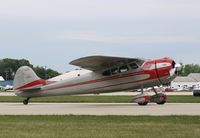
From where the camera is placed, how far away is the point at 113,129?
1270 cm

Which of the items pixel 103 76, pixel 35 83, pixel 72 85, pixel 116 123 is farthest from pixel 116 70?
pixel 116 123

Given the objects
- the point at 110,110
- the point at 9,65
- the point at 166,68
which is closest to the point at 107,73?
the point at 166,68

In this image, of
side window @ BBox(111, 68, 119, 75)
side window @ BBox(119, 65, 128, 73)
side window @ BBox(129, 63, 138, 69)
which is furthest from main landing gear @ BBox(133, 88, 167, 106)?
side window @ BBox(111, 68, 119, 75)

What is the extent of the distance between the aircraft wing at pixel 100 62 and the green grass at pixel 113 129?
11.1 metres

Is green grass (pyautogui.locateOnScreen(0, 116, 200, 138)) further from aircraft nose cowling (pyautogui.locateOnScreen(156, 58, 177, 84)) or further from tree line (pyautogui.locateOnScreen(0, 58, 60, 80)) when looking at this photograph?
tree line (pyautogui.locateOnScreen(0, 58, 60, 80))

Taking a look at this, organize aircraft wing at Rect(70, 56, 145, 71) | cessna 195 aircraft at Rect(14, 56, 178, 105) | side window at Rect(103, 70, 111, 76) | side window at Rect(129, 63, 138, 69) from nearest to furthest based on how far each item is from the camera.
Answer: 1. cessna 195 aircraft at Rect(14, 56, 178, 105)
2. aircraft wing at Rect(70, 56, 145, 71)
3. side window at Rect(129, 63, 138, 69)
4. side window at Rect(103, 70, 111, 76)

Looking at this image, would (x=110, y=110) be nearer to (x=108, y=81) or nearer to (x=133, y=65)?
(x=133, y=65)

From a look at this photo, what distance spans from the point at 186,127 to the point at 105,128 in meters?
2.21

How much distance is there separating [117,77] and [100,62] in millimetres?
1324

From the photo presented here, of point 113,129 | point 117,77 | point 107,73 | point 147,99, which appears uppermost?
point 107,73

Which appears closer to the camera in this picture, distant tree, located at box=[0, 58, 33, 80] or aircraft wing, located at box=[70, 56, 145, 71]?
aircraft wing, located at box=[70, 56, 145, 71]

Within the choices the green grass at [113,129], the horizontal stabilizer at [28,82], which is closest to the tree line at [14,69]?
the horizontal stabilizer at [28,82]

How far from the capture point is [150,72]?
26.7m

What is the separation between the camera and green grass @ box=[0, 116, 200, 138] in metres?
11.5
